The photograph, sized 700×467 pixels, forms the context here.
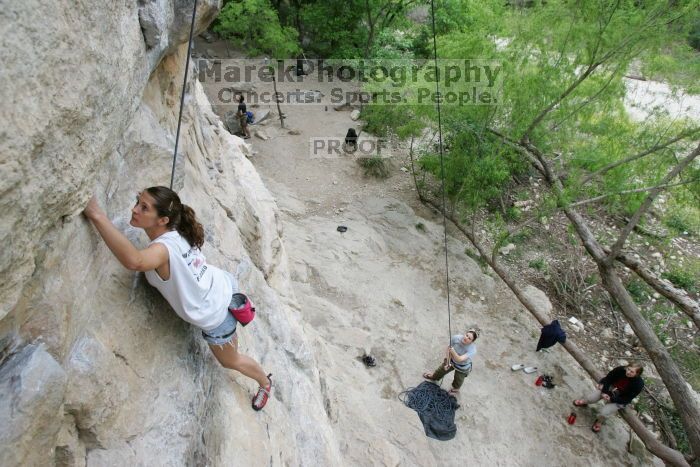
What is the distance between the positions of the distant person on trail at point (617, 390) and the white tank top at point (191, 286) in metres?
6.36

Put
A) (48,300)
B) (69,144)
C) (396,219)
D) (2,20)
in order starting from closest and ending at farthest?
(2,20), (69,144), (48,300), (396,219)

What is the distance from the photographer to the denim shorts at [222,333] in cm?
263

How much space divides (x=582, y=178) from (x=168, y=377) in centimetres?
897

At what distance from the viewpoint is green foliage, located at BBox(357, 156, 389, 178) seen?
12367 millimetres

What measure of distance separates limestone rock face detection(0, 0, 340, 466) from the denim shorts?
0.20 metres

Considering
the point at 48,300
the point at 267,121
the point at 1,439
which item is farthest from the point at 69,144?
the point at 267,121

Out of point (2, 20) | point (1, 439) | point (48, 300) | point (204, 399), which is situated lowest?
point (204, 399)

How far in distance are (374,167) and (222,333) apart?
33.3ft

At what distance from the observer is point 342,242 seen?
31.3ft

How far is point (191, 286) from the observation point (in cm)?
238

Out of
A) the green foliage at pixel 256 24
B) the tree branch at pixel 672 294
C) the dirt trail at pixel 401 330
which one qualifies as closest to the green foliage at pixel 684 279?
the tree branch at pixel 672 294

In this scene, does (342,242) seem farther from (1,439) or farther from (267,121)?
(1,439)

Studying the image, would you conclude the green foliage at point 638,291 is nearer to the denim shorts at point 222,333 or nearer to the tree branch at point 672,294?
the tree branch at point 672,294

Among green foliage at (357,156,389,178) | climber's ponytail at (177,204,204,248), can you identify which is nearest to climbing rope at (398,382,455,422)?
climber's ponytail at (177,204,204,248)
